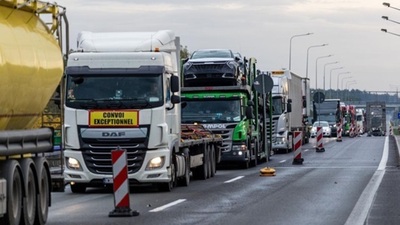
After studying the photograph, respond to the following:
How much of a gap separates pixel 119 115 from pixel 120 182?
5431mm

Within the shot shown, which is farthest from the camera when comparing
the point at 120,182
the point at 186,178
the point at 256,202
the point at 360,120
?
the point at 360,120

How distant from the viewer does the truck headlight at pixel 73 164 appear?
24.0 metres

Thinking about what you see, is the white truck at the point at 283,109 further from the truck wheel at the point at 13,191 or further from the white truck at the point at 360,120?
the white truck at the point at 360,120

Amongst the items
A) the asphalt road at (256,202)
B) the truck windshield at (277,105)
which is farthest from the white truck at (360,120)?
the asphalt road at (256,202)

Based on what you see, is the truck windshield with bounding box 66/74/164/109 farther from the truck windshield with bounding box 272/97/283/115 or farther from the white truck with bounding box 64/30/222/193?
the truck windshield with bounding box 272/97/283/115

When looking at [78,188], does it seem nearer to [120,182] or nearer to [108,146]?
[108,146]

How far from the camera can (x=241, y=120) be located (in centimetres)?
3438

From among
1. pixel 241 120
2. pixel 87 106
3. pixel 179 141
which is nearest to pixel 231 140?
pixel 241 120

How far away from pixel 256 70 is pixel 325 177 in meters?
9.59

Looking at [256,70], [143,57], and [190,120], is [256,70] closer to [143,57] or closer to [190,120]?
[190,120]

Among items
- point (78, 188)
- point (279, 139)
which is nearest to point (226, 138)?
point (78, 188)

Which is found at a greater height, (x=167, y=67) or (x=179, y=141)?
(x=167, y=67)

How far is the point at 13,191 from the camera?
49.1ft

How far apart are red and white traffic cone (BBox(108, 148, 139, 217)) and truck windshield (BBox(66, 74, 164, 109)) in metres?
5.42
